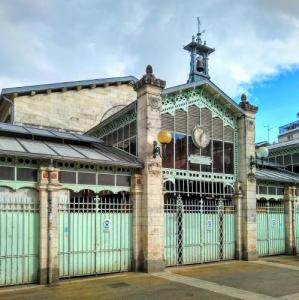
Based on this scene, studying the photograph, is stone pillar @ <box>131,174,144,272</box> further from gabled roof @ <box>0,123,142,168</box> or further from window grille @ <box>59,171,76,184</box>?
window grille @ <box>59,171,76,184</box>

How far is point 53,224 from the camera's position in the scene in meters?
12.2

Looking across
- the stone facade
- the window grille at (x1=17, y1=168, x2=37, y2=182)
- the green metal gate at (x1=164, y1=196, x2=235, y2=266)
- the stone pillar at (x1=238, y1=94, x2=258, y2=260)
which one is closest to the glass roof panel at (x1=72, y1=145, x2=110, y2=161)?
the window grille at (x1=17, y1=168, x2=37, y2=182)

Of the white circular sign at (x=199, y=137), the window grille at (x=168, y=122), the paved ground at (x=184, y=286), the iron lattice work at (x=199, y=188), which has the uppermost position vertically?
the window grille at (x=168, y=122)

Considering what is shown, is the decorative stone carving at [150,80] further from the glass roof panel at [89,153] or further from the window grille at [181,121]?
the glass roof panel at [89,153]

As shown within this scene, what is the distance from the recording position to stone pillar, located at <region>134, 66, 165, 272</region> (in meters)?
14.0

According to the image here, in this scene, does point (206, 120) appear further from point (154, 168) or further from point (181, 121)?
point (154, 168)

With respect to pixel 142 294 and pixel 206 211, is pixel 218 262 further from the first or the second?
pixel 142 294

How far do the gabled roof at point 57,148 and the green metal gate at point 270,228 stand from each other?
7234 millimetres

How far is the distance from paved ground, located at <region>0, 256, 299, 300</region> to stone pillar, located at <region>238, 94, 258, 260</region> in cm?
215

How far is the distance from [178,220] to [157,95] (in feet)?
15.8

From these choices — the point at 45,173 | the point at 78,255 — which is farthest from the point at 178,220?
the point at 45,173

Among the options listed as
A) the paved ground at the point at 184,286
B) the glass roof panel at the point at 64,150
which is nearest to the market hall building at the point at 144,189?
the glass roof panel at the point at 64,150

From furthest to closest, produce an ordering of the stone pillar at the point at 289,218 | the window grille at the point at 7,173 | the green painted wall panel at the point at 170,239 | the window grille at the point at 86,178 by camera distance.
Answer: the stone pillar at the point at 289,218 < the green painted wall panel at the point at 170,239 < the window grille at the point at 86,178 < the window grille at the point at 7,173

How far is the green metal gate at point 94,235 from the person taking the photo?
41.8 feet
